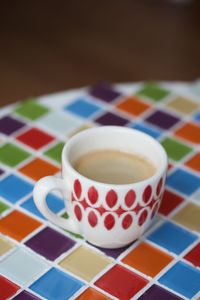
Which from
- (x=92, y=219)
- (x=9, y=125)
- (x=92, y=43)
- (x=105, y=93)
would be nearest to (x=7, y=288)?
(x=92, y=219)

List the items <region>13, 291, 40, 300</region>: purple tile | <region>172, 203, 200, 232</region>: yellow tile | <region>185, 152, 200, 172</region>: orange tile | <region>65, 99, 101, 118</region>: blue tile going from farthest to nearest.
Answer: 1. <region>65, 99, 101, 118</region>: blue tile
2. <region>185, 152, 200, 172</region>: orange tile
3. <region>172, 203, 200, 232</region>: yellow tile
4. <region>13, 291, 40, 300</region>: purple tile

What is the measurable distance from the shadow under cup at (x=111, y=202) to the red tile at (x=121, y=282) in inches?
1.5

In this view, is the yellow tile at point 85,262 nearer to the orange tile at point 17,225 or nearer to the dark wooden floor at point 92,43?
the orange tile at point 17,225

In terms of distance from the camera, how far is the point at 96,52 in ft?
7.50

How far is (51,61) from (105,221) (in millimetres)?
1404

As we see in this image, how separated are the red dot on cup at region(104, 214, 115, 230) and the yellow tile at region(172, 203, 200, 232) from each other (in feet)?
0.40

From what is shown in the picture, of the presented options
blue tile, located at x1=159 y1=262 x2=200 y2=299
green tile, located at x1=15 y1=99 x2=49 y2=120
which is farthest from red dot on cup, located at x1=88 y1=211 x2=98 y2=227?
green tile, located at x1=15 y1=99 x2=49 y2=120

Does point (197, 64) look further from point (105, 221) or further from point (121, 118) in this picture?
point (105, 221)

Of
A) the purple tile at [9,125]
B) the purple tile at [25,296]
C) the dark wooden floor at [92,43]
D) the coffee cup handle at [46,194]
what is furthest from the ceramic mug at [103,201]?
the dark wooden floor at [92,43]

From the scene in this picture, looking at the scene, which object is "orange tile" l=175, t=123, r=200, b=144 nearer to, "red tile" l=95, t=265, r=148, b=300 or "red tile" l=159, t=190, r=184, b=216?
"red tile" l=159, t=190, r=184, b=216

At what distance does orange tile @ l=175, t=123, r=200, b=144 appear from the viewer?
44.6 inches

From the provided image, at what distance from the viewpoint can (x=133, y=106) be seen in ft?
3.93

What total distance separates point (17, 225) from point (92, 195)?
5.3 inches

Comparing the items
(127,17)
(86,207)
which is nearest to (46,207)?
(86,207)
